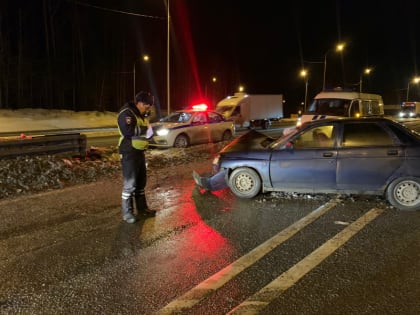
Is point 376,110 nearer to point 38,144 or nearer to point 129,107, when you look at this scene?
point 38,144

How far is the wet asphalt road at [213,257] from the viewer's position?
3.72 m

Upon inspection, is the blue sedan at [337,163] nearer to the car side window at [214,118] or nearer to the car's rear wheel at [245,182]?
the car's rear wheel at [245,182]

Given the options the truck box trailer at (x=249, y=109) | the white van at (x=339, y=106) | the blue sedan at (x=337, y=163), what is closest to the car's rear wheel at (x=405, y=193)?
the blue sedan at (x=337, y=163)

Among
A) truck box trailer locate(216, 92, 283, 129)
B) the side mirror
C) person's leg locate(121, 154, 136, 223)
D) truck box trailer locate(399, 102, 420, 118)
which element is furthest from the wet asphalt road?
truck box trailer locate(399, 102, 420, 118)

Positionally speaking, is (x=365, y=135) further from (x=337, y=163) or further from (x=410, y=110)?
(x=410, y=110)

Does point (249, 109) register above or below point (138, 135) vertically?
above

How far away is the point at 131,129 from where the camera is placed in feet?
19.5

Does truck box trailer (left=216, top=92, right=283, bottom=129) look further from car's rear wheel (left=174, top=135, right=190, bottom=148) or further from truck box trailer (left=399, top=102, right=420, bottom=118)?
truck box trailer (left=399, top=102, right=420, bottom=118)

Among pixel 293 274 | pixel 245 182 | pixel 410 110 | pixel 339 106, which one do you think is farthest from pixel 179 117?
pixel 410 110

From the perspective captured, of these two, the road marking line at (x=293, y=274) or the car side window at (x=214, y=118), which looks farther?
the car side window at (x=214, y=118)

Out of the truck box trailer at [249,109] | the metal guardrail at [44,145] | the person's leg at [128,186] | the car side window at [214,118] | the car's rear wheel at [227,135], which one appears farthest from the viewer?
the truck box trailer at [249,109]

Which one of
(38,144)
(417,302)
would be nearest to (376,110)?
(38,144)

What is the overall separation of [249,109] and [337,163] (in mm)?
22867

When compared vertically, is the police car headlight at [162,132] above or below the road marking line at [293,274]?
above
